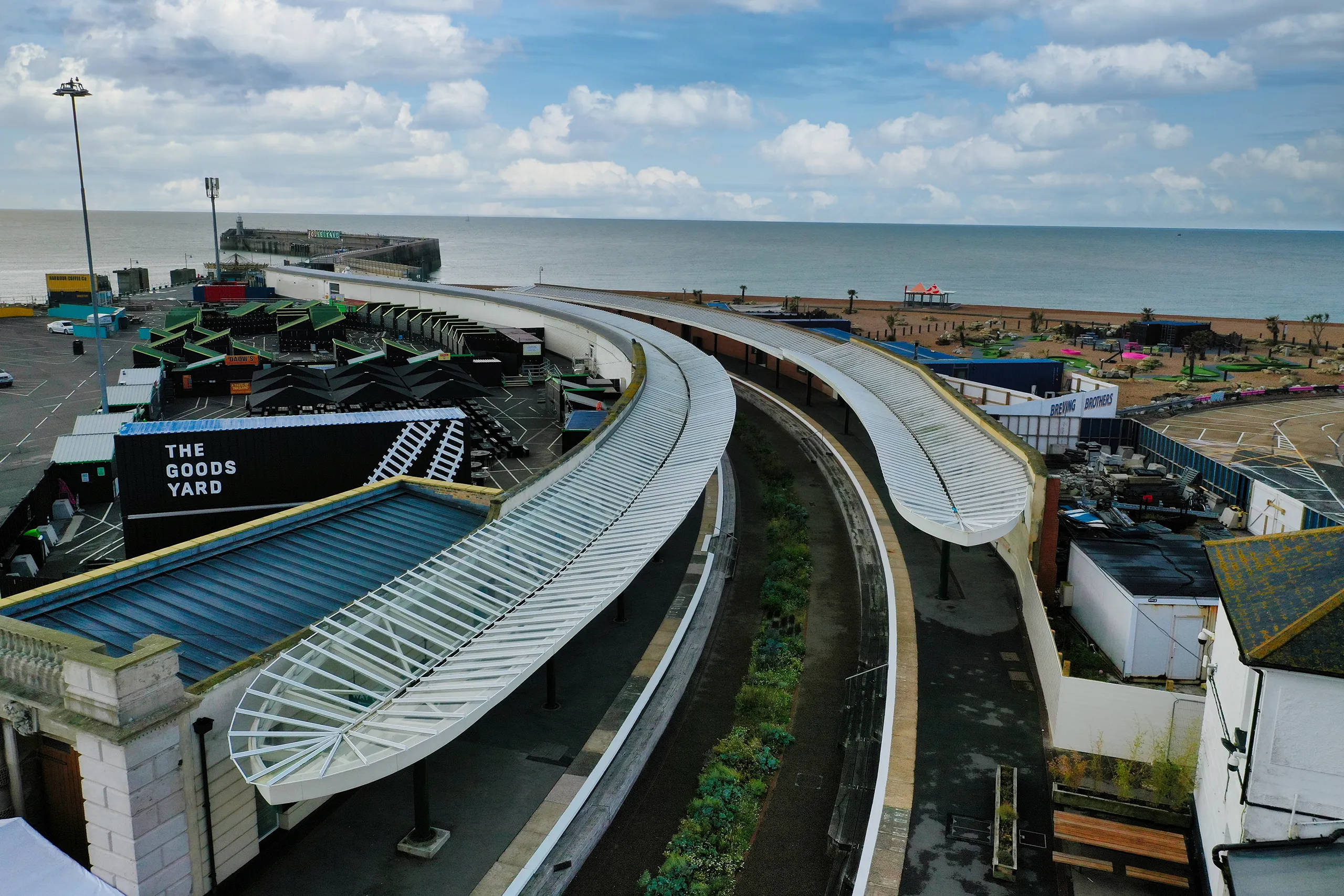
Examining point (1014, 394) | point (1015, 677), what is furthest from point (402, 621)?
point (1014, 394)

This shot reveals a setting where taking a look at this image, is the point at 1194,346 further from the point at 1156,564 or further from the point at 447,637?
the point at 447,637

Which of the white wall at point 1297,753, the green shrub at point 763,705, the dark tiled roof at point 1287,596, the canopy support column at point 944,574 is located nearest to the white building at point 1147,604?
the dark tiled roof at point 1287,596

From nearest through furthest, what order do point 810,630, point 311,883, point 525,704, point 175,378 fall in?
point 311,883, point 525,704, point 810,630, point 175,378

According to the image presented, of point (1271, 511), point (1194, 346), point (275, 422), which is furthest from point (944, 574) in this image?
point (1194, 346)

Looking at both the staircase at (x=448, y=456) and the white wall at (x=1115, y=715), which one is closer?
the white wall at (x=1115, y=715)

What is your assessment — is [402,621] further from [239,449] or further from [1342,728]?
[1342,728]

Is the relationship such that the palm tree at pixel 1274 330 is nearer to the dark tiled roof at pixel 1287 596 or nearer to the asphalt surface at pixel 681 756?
the asphalt surface at pixel 681 756

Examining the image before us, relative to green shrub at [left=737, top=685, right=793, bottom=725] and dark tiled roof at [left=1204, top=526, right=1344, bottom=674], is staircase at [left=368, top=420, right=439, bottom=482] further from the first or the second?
dark tiled roof at [left=1204, top=526, right=1344, bottom=674]

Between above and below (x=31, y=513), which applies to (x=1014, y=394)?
above
